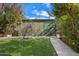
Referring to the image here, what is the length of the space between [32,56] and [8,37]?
29 centimetres

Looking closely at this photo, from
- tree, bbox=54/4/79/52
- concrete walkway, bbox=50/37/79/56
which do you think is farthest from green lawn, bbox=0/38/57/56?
tree, bbox=54/4/79/52

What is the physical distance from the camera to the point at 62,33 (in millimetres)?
Result: 1699

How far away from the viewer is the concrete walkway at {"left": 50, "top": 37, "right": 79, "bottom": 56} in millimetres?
1673

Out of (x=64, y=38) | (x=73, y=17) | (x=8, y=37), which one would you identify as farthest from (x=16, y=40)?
(x=73, y=17)

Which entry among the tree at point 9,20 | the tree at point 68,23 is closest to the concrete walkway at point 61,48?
the tree at point 68,23

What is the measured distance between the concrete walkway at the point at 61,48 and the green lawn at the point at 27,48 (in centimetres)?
4

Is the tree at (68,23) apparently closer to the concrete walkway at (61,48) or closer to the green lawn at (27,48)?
the concrete walkway at (61,48)

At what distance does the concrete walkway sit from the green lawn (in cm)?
4

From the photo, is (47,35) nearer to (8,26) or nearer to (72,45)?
(72,45)

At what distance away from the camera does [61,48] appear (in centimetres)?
169

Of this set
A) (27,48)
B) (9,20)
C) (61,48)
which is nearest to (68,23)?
(61,48)

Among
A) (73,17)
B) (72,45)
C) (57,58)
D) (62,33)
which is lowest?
(57,58)

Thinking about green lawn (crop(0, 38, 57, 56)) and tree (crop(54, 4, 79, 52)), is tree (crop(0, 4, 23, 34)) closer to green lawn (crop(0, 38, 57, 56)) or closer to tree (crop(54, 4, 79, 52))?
green lawn (crop(0, 38, 57, 56))

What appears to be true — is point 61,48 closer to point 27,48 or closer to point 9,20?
point 27,48
